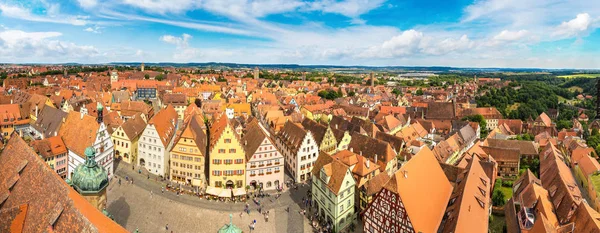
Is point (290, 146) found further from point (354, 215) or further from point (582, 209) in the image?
point (582, 209)

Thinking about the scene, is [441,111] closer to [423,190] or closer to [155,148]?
[423,190]

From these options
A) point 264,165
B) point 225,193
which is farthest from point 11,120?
point 264,165

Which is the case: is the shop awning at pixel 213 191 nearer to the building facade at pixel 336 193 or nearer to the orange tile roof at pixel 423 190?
the building facade at pixel 336 193

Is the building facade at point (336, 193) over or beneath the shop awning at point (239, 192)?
over

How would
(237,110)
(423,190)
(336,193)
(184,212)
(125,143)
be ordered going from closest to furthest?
(423,190) < (336,193) < (184,212) < (125,143) < (237,110)

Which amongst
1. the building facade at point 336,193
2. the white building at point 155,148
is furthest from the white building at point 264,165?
the white building at point 155,148

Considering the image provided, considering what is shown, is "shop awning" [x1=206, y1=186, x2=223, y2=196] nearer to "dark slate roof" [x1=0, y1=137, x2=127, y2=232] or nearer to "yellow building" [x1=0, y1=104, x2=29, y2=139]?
"dark slate roof" [x1=0, y1=137, x2=127, y2=232]
